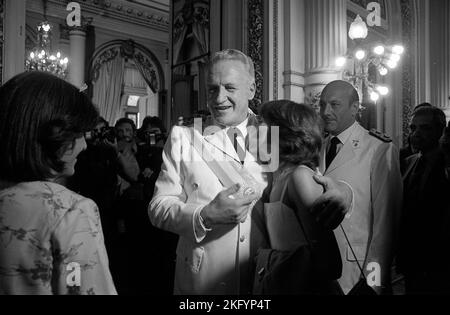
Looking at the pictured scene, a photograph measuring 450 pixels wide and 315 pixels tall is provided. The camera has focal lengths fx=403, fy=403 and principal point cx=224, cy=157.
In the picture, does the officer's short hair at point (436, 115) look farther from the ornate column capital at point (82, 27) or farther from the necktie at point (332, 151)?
the ornate column capital at point (82, 27)

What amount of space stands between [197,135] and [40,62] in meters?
5.78

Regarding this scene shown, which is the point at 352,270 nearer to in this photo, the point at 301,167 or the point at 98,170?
the point at 301,167

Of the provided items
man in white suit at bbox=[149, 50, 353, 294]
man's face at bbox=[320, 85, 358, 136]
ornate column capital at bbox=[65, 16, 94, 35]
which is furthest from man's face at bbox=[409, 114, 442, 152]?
ornate column capital at bbox=[65, 16, 94, 35]

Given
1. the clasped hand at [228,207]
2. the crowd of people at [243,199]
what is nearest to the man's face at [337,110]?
the crowd of people at [243,199]

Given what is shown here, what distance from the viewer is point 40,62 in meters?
6.06

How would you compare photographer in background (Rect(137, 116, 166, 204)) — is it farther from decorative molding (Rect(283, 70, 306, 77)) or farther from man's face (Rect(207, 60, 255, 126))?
decorative molding (Rect(283, 70, 306, 77))

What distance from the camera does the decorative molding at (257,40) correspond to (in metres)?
3.36

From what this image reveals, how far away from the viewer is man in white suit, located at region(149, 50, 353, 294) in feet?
3.36

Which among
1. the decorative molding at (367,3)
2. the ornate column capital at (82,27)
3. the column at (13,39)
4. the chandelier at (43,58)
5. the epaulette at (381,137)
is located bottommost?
the epaulette at (381,137)

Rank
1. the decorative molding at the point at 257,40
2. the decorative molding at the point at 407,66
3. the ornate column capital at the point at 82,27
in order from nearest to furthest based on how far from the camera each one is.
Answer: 1. the decorative molding at the point at 257,40
2. the decorative molding at the point at 407,66
3. the ornate column capital at the point at 82,27

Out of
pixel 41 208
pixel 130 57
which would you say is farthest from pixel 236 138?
pixel 130 57

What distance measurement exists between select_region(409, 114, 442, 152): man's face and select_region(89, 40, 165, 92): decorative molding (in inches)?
291
